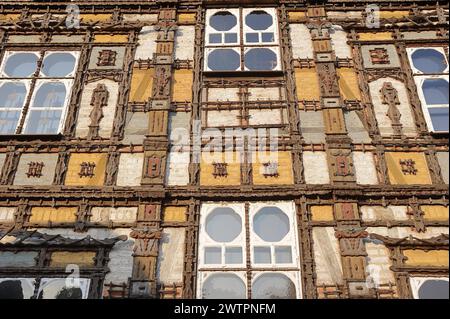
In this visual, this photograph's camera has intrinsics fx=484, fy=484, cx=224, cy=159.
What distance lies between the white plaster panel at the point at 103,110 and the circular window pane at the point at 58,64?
721 millimetres

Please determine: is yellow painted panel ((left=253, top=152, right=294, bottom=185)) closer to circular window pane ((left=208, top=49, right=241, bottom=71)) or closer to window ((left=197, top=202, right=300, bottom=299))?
window ((left=197, top=202, right=300, bottom=299))

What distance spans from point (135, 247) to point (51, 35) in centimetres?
558

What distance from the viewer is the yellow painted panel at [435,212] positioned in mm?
8389

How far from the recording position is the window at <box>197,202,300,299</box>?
26.0 feet

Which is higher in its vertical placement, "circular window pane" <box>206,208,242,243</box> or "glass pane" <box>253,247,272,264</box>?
"circular window pane" <box>206,208,242,243</box>

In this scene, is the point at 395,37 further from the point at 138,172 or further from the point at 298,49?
the point at 138,172

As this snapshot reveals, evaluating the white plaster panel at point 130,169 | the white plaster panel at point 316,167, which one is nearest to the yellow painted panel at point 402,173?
the white plaster panel at point 316,167

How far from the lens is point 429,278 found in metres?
7.82

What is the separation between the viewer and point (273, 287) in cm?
794

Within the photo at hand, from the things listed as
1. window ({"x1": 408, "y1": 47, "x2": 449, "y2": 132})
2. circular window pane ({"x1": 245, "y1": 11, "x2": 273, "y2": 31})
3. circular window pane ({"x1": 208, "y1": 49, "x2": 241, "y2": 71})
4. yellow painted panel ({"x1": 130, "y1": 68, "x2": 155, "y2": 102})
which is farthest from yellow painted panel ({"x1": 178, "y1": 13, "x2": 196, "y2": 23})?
window ({"x1": 408, "y1": 47, "x2": 449, "y2": 132})

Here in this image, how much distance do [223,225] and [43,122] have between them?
426cm

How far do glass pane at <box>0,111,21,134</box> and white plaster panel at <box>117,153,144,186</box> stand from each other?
240cm
